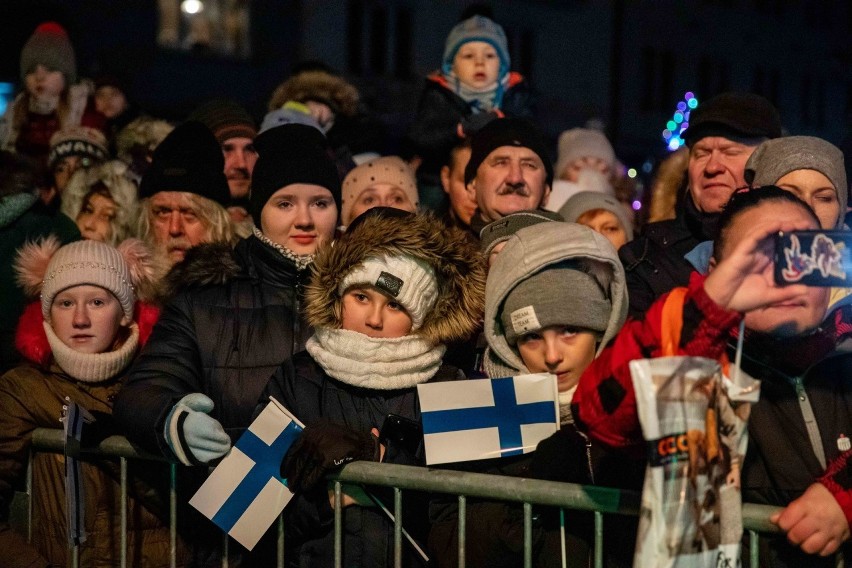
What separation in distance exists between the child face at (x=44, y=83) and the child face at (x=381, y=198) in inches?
150

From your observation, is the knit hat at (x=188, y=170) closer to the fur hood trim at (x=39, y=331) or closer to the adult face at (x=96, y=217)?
the adult face at (x=96, y=217)

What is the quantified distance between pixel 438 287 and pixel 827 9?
4402cm

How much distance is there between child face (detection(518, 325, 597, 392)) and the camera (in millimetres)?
4436

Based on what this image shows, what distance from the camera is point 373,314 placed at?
15.2 ft

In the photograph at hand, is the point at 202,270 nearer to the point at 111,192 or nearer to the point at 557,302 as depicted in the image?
the point at 557,302

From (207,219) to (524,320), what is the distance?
96.0 inches

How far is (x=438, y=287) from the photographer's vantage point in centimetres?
480

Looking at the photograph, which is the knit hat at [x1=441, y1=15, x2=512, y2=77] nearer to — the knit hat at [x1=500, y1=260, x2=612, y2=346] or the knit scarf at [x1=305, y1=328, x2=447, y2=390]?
the knit hat at [x1=500, y1=260, x2=612, y2=346]

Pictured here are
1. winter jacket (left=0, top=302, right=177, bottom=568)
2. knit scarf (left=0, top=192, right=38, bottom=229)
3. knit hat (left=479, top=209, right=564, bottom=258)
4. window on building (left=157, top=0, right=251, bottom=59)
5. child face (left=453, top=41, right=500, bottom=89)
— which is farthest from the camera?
window on building (left=157, top=0, right=251, bottom=59)

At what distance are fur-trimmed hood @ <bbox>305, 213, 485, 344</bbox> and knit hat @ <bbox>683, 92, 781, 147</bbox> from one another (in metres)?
1.41

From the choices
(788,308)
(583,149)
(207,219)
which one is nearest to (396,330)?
(788,308)

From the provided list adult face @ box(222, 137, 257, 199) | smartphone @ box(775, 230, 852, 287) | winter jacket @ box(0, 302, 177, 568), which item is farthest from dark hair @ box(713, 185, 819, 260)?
adult face @ box(222, 137, 257, 199)

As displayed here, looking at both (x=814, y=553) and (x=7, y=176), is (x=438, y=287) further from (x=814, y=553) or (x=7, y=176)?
(x=7, y=176)

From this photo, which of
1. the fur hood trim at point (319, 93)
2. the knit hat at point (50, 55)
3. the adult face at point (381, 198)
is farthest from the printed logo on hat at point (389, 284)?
the knit hat at point (50, 55)
